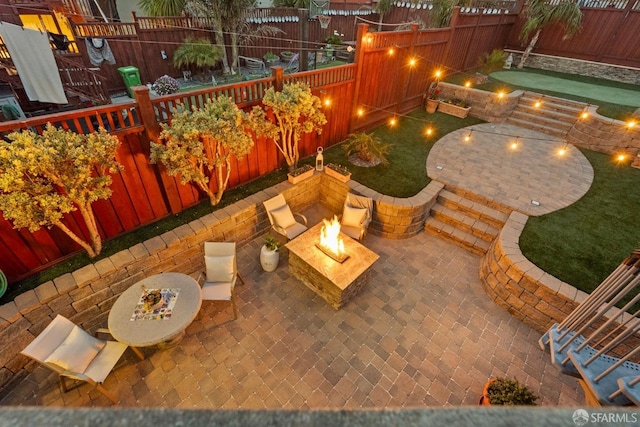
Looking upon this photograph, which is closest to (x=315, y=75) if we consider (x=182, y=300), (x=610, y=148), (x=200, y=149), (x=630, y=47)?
(x=200, y=149)

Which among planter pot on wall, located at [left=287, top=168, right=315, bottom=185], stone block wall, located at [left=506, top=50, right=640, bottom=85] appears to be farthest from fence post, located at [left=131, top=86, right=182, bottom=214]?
stone block wall, located at [left=506, top=50, right=640, bottom=85]

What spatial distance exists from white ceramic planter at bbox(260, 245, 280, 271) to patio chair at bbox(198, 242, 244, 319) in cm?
89

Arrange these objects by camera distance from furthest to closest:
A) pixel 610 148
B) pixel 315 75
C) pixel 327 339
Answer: pixel 610 148 < pixel 315 75 < pixel 327 339

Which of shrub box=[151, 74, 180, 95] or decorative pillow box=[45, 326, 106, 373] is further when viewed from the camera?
shrub box=[151, 74, 180, 95]

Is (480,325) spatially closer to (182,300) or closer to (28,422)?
(182,300)

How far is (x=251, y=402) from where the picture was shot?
5.01 metres

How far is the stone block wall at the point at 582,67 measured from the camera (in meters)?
15.9

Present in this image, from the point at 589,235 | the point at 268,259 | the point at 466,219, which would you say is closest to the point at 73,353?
the point at 268,259

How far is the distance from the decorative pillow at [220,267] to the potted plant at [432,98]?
40.2 ft

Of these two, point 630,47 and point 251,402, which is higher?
point 630,47

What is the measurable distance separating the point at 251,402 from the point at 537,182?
33.5ft

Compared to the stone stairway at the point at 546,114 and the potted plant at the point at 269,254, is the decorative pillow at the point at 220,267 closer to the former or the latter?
the potted plant at the point at 269,254

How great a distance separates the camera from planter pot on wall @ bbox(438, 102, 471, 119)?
1381cm

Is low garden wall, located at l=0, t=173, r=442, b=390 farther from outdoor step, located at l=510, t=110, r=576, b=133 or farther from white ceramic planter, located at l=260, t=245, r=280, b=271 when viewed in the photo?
outdoor step, located at l=510, t=110, r=576, b=133
